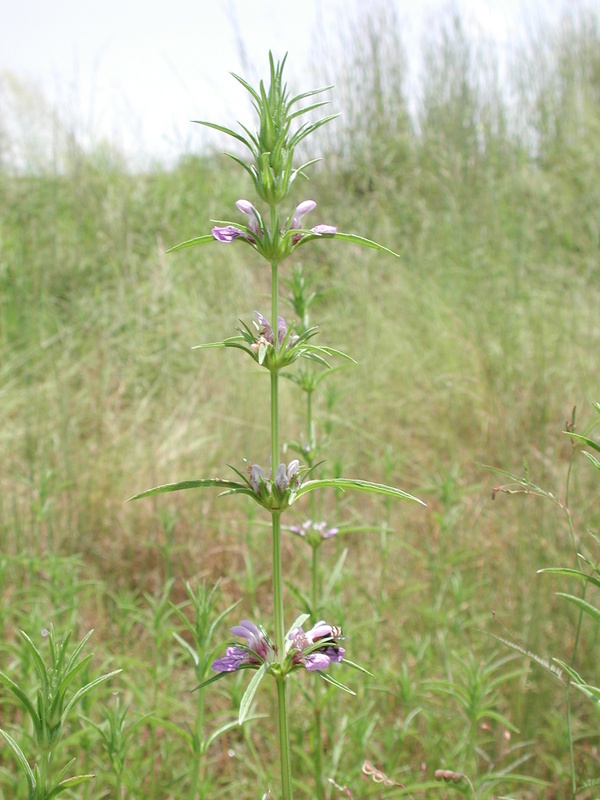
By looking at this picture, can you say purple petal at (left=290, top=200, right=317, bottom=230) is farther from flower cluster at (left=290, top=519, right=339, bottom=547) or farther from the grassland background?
flower cluster at (left=290, top=519, right=339, bottom=547)

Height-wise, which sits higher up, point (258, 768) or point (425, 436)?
point (425, 436)

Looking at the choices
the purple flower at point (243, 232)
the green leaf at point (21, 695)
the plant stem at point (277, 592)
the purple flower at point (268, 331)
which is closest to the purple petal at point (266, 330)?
the purple flower at point (268, 331)

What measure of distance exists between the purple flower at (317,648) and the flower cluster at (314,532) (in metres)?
0.58

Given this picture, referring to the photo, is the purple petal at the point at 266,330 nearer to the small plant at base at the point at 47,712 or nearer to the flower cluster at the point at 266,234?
the flower cluster at the point at 266,234

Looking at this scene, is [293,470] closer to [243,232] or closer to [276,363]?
[276,363]

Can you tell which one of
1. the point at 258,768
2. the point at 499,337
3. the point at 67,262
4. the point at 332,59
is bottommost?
the point at 258,768

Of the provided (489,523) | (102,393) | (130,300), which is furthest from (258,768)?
(130,300)

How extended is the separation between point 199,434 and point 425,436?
3.84 ft

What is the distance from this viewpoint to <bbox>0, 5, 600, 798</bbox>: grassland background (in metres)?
Answer: 1.88

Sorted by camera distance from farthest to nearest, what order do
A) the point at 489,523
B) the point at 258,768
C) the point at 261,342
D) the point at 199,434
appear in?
the point at 199,434 → the point at 489,523 → the point at 258,768 → the point at 261,342

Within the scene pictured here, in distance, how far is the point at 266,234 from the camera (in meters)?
0.96

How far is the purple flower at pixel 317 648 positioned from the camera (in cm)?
89

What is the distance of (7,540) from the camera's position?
2523 millimetres

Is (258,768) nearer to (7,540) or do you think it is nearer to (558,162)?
(7,540)
